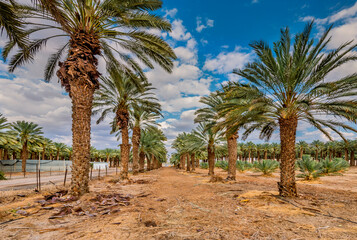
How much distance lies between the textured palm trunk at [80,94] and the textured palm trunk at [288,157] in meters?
7.97

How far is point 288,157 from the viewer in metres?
7.70

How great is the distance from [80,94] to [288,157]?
885 centimetres

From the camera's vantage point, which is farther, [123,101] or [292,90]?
[123,101]

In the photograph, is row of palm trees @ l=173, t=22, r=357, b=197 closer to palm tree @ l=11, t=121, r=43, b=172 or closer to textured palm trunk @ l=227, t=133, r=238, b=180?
textured palm trunk @ l=227, t=133, r=238, b=180

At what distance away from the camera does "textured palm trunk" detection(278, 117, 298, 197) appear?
748 cm

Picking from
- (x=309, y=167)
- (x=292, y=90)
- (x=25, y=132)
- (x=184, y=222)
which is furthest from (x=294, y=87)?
(x=25, y=132)

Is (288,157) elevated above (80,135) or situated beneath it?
situated beneath

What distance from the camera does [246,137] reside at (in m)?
11.7

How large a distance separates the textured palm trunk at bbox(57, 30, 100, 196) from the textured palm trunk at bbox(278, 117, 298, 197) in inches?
314

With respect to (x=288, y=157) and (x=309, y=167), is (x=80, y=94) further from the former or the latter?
(x=309, y=167)

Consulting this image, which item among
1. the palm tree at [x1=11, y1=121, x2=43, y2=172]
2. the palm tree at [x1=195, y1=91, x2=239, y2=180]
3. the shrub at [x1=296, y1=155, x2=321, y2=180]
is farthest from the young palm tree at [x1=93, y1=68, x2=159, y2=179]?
the palm tree at [x1=11, y1=121, x2=43, y2=172]

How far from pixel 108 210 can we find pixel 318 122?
30.5 feet

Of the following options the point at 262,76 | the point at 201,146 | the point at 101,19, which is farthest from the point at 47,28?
the point at 201,146

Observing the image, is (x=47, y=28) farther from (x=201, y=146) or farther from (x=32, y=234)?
(x=201, y=146)
